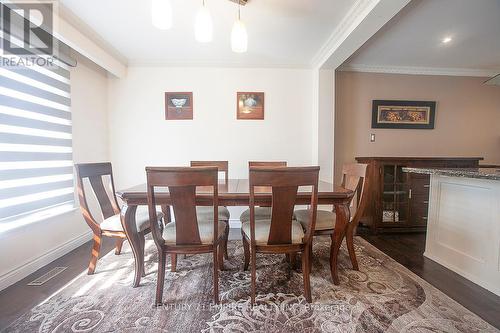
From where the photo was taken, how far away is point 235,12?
1950mm

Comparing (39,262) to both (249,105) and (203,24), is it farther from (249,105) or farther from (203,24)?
(249,105)

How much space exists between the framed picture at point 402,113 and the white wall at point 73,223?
3.79 meters

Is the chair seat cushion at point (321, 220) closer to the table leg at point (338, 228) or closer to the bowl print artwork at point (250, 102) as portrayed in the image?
the table leg at point (338, 228)

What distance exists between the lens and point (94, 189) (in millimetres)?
1912

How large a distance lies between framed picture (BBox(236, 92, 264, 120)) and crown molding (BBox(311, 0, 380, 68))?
90 centimetres

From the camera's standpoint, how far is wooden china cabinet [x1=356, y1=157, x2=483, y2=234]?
2.79 meters

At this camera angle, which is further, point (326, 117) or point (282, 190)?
point (326, 117)

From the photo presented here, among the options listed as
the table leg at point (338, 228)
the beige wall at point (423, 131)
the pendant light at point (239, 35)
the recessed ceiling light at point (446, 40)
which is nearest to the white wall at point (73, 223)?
the pendant light at point (239, 35)

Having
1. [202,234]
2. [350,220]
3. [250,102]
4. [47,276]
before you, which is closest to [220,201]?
[202,234]

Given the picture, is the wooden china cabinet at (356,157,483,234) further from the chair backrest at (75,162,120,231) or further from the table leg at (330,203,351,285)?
the chair backrest at (75,162,120,231)

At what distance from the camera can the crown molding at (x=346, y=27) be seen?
1790 millimetres

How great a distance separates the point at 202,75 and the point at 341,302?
297 cm

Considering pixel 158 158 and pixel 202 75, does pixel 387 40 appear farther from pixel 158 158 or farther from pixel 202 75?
pixel 158 158

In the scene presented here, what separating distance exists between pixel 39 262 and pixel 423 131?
15.8ft
